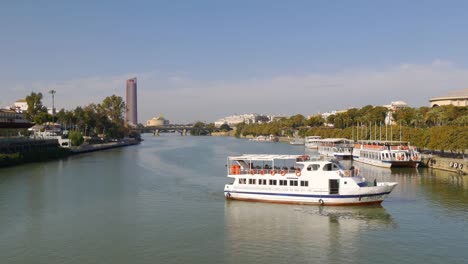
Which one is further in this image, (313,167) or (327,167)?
(313,167)

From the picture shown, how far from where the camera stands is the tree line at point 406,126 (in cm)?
5572

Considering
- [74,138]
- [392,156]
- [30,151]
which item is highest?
[74,138]

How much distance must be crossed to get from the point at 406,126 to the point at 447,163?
39.4 meters

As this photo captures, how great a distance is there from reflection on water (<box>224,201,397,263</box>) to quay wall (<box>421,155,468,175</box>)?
22.3 m

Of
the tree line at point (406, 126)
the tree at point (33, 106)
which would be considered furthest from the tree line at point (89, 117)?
the tree line at point (406, 126)

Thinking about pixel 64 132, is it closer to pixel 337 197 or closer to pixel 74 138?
pixel 74 138

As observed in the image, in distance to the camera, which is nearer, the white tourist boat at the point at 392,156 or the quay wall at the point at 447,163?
the quay wall at the point at 447,163

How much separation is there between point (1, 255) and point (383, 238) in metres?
19.2

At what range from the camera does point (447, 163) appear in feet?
168

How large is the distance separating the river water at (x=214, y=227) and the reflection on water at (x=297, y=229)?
57mm

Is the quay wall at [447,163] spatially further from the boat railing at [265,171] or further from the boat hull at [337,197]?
the boat railing at [265,171]

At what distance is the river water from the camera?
2130cm

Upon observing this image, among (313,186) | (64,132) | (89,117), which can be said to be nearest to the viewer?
(313,186)

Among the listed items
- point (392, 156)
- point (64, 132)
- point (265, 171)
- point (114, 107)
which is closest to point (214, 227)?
point (265, 171)
